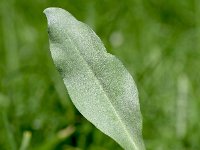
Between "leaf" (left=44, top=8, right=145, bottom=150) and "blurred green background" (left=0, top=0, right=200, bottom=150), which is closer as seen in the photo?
"leaf" (left=44, top=8, right=145, bottom=150)

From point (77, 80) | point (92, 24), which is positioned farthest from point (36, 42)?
point (77, 80)

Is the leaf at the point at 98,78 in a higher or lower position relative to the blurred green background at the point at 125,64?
higher

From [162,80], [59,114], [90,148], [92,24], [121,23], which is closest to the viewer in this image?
[90,148]

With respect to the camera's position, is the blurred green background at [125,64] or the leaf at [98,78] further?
the blurred green background at [125,64]

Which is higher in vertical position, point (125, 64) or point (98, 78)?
point (98, 78)

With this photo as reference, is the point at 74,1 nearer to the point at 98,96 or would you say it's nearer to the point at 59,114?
the point at 59,114
